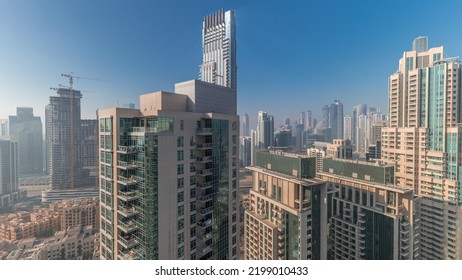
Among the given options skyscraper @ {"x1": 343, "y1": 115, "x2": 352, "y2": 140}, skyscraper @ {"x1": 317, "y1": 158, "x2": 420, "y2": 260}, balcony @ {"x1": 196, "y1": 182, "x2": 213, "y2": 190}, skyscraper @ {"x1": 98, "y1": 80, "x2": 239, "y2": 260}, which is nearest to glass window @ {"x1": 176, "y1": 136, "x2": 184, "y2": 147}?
skyscraper @ {"x1": 98, "y1": 80, "x2": 239, "y2": 260}

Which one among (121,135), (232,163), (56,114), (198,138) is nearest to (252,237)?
(232,163)

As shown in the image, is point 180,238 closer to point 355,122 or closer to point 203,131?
point 203,131

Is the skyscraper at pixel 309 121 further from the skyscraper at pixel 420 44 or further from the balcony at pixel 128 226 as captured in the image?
the balcony at pixel 128 226

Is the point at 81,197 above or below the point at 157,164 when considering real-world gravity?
below

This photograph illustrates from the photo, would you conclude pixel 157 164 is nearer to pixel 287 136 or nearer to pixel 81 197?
pixel 287 136

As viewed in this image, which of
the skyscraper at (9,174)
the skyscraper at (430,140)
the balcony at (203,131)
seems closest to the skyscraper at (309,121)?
the skyscraper at (430,140)
